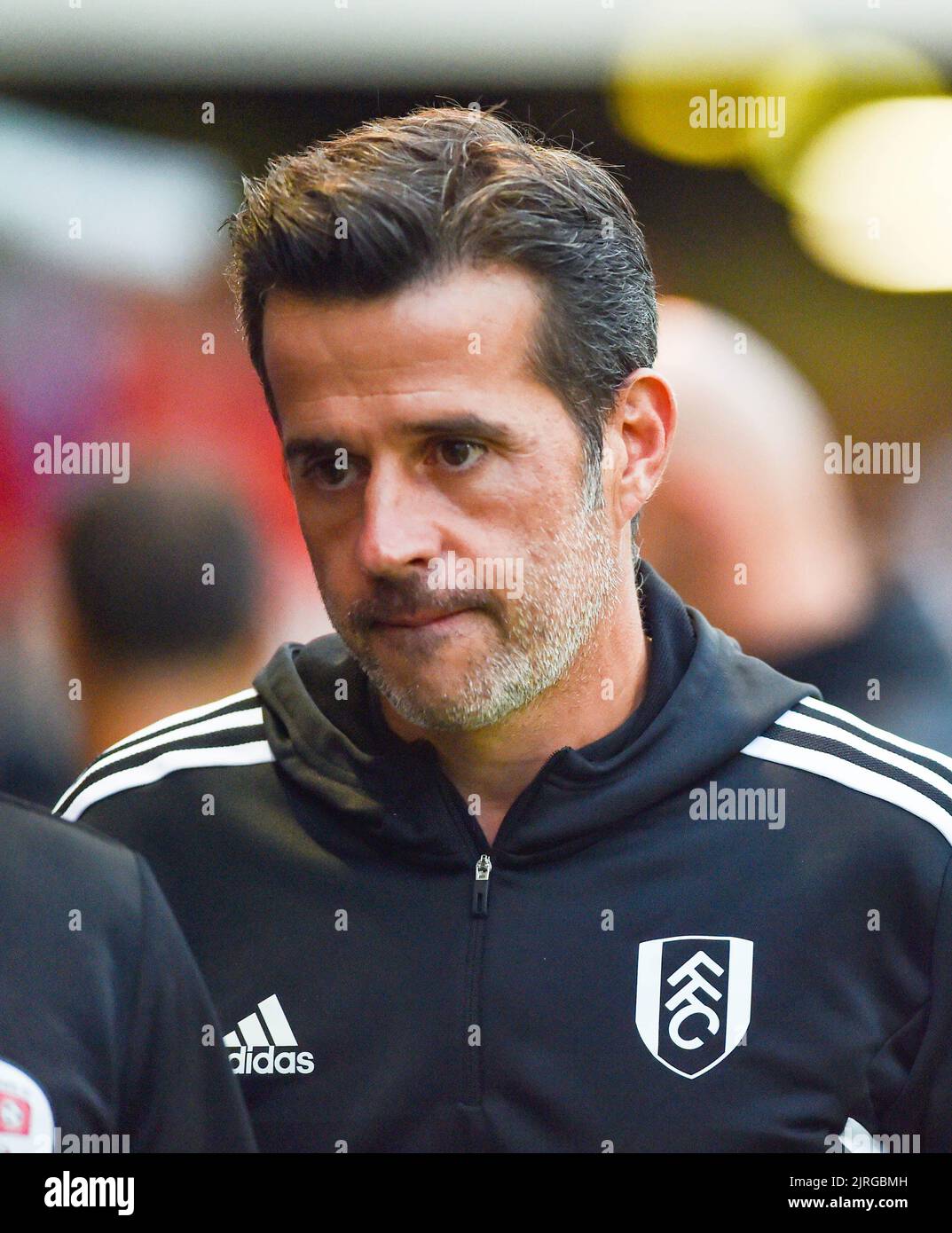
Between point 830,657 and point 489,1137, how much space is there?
60 centimetres

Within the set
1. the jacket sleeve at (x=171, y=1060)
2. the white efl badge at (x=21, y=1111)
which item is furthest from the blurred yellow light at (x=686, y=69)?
the white efl badge at (x=21, y=1111)

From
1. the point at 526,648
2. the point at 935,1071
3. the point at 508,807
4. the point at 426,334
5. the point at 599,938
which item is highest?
the point at 426,334

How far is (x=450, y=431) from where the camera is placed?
1.17 metres

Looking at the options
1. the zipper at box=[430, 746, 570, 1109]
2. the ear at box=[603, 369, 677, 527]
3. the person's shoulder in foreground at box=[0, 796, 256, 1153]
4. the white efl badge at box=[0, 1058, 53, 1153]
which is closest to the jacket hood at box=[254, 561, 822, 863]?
the zipper at box=[430, 746, 570, 1109]

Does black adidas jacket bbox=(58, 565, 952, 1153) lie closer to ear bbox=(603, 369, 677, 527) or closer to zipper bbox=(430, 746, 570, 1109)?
zipper bbox=(430, 746, 570, 1109)

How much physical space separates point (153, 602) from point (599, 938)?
0.58 meters

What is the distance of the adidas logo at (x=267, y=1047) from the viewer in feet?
3.92

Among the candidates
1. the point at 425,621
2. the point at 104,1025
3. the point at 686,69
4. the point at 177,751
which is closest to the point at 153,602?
the point at 177,751

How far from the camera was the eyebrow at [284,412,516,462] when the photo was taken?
3.83ft

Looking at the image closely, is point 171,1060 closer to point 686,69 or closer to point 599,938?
point 599,938

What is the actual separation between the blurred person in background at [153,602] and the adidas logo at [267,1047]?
340 mm

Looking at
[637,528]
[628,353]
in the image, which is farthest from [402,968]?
[628,353]

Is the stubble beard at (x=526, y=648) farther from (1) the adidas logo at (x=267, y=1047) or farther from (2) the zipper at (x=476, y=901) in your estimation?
(1) the adidas logo at (x=267, y=1047)

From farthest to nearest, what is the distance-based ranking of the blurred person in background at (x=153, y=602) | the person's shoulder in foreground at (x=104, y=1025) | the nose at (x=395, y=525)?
the blurred person in background at (x=153, y=602) < the nose at (x=395, y=525) < the person's shoulder in foreground at (x=104, y=1025)
